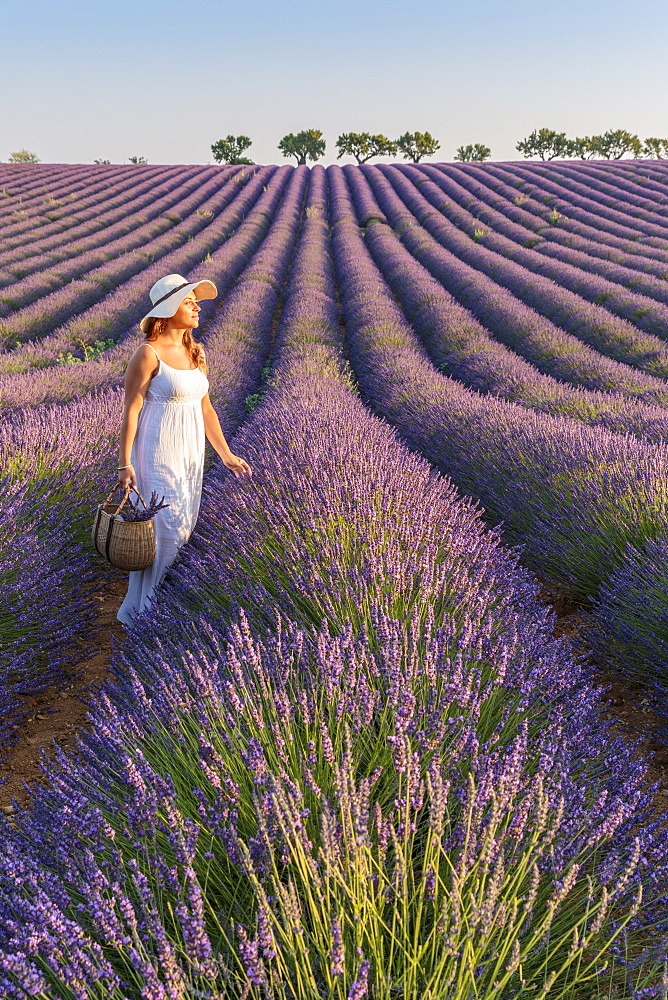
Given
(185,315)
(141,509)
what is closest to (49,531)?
(141,509)

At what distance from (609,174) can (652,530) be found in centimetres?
2755

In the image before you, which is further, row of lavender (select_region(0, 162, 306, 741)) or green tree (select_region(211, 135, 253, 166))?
green tree (select_region(211, 135, 253, 166))

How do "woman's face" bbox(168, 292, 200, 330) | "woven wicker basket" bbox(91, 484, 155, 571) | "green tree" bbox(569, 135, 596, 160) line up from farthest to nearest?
"green tree" bbox(569, 135, 596, 160) → "woman's face" bbox(168, 292, 200, 330) → "woven wicker basket" bbox(91, 484, 155, 571)

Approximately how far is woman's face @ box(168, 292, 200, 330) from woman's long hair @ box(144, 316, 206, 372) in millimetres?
46

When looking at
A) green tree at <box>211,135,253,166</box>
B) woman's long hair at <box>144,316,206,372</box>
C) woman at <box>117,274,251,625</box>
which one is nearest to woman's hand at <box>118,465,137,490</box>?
woman at <box>117,274,251,625</box>

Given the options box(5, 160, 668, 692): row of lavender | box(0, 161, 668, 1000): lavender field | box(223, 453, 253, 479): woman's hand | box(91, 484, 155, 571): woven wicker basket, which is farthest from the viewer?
box(5, 160, 668, 692): row of lavender

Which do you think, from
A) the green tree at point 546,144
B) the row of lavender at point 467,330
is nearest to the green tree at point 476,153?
the green tree at point 546,144

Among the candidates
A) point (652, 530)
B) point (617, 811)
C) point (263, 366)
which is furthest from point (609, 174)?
point (617, 811)

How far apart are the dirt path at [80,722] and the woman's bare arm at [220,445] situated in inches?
37.4

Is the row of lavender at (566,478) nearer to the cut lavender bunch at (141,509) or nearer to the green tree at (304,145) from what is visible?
the cut lavender bunch at (141,509)

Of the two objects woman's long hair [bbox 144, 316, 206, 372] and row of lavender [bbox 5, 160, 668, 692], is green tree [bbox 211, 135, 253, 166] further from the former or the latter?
woman's long hair [bbox 144, 316, 206, 372]

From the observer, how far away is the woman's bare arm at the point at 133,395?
2701 mm

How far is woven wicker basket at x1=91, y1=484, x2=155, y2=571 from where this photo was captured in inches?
101

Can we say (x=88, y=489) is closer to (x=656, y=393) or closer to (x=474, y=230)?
(x=656, y=393)
